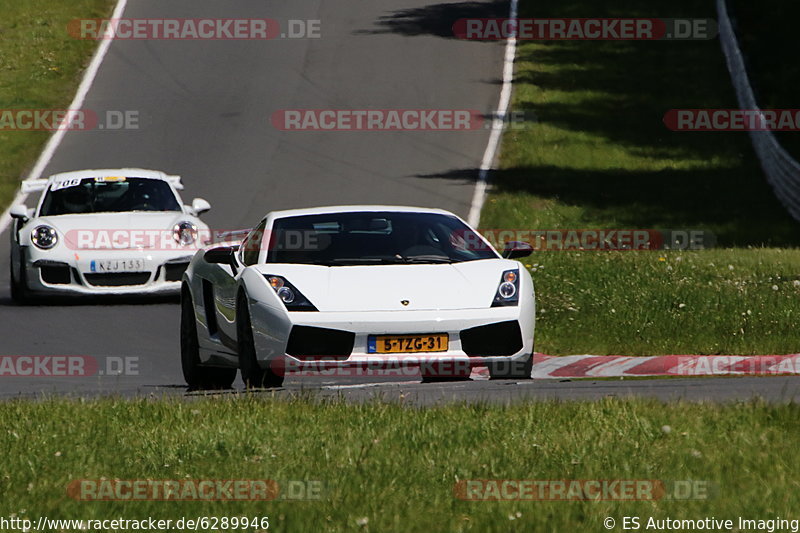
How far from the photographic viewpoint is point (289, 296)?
10594 millimetres

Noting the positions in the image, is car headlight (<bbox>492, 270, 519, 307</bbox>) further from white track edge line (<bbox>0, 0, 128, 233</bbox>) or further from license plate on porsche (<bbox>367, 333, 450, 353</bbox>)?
white track edge line (<bbox>0, 0, 128, 233</bbox>)

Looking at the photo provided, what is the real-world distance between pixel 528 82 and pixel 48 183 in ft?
58.7

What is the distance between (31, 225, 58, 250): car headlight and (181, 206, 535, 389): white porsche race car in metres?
6.42

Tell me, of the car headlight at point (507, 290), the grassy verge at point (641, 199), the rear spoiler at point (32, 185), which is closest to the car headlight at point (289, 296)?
the car headlight at point (507, 290)

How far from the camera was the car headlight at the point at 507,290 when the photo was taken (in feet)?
35.4

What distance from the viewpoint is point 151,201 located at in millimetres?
18984

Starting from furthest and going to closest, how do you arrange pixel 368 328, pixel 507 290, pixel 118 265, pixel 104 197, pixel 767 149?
pixel 767 149 → pixel 104 197 → pixel 118 265 → pixel 507 290 → pixel 368 328

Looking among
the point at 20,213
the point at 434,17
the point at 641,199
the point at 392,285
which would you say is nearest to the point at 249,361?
the point at 392,285

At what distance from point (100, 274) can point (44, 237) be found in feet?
2.82

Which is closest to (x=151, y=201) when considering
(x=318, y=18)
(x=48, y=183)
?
(x=48, y=183)

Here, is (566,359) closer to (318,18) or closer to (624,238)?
(624,238)

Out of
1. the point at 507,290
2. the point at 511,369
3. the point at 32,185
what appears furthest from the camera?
the point at 32,185

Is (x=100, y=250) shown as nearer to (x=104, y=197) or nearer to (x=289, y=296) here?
(x=104, y=197)

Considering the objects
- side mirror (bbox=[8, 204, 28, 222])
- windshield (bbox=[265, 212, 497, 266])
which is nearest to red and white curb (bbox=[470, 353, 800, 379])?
windshield (bbox=[265, 212, 497, 266])
